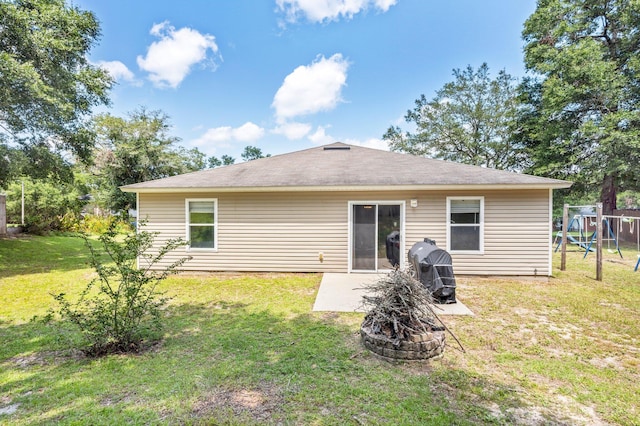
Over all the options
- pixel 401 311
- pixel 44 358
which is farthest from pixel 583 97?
pixel 44 358

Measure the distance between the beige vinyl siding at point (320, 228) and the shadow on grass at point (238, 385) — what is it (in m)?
3.92

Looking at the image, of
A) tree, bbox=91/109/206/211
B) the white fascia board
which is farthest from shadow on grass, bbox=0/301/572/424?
tree, bbox=91/109/206/211

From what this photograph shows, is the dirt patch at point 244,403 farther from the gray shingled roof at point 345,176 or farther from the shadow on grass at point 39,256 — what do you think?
the shadow on grass at point 39,256

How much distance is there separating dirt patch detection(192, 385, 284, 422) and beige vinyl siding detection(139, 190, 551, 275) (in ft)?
16.9

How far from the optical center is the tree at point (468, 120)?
21.5 m

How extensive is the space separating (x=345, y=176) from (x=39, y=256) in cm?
1133

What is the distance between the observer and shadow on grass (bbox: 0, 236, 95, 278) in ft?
27.9

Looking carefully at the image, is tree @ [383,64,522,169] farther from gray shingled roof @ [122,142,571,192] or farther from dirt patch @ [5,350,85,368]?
dirt patch @ [5,350,85,368]

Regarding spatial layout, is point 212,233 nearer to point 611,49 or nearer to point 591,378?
point 591,378

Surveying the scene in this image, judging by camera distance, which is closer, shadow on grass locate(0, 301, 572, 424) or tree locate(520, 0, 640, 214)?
shadow on grass locate(0, 301, 572, 424)

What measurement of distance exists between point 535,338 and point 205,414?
4269 millimetres

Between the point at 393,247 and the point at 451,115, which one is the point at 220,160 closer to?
the point at 451,115

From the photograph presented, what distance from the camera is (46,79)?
888 centimetres

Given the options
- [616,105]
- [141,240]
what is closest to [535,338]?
[141,240]
